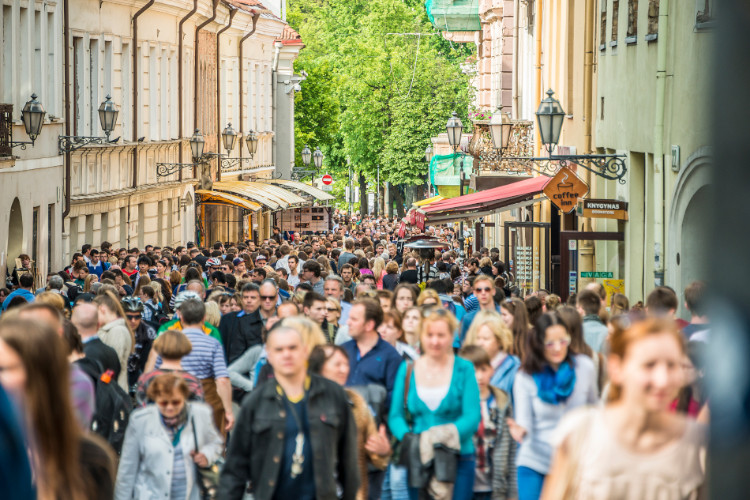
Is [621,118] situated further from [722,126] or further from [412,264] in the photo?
[722,126]

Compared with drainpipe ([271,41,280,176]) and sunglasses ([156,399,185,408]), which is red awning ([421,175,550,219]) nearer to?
sunglasses ([156,399,185,408])

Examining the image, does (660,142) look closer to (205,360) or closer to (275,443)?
(205,360)

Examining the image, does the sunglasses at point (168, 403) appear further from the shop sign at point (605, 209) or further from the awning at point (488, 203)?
the awning at point (488, 203)

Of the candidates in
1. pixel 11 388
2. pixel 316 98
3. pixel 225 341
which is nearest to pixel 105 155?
pixel 225 341

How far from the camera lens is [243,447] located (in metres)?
6.02

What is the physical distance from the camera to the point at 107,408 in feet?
26.4

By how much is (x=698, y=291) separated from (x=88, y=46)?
25.5 metres

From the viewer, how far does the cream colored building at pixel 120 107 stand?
26.1 metres

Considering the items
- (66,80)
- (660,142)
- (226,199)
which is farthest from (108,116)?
(226,199)

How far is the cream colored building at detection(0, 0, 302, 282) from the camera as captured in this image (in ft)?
85.5

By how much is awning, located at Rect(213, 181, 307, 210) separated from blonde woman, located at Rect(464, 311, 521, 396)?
1319 inches

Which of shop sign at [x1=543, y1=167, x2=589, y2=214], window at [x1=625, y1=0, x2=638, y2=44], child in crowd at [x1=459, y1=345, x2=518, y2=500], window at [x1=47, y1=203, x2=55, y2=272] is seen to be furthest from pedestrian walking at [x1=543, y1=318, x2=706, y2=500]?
window at [x1=47, y1=203, x2=55, y2=272]

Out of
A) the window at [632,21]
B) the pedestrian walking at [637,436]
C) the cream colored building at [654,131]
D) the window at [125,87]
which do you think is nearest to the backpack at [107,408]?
the pedestrian walking at [637,436]

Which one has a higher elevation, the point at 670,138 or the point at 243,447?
the point at 670,138
